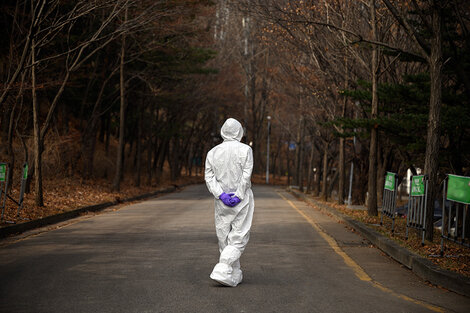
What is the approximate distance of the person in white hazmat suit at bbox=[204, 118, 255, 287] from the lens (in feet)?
23.6

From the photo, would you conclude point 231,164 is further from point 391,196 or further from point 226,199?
point 391,196

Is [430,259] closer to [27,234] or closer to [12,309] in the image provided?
[12,309]

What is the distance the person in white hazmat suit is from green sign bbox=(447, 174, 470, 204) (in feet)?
11.1

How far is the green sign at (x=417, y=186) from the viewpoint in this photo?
34.8ft

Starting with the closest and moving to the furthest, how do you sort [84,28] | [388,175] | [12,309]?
[12,309], [388,175], [84,28]

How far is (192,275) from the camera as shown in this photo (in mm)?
7664

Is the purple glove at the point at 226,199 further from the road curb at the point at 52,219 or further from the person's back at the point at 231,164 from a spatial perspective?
the road curb at the point at 52,219

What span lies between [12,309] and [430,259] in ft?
20.0

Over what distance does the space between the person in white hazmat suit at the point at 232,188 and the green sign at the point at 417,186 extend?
4462 mm

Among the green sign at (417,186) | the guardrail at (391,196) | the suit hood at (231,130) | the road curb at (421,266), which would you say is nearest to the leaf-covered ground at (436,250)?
the road curb at (421,266)

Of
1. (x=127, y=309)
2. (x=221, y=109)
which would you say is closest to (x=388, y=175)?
(x=127, y=309)

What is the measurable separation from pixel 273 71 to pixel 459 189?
23.8 metres

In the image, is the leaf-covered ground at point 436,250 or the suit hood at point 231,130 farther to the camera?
the leaf-covered ground at point 436,250

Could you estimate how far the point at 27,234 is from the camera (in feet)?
38.2
